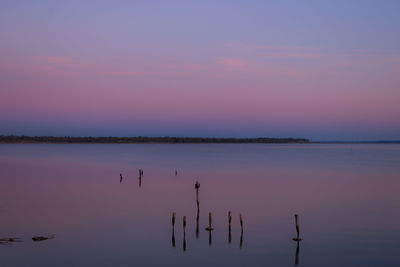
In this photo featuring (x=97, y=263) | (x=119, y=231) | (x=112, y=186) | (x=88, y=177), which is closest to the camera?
(x=97, y=263)

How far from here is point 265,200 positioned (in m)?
36.9

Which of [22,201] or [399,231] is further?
[22,201]

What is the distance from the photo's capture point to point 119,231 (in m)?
24.9

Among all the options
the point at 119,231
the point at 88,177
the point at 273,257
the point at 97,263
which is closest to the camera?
the point at 97,263

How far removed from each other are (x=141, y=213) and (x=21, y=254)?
37.7 feet

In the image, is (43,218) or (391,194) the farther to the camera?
(391,194)

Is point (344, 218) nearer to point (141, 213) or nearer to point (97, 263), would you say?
point (141, 213)

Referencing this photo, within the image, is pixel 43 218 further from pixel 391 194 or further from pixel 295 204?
pixel 391 194

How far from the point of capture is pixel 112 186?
4706 cm

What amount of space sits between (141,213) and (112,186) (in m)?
17.1

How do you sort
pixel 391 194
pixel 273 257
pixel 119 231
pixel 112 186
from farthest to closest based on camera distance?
1. pixel 112 186
2. pixel 391 194
3. pixel 119 231
4. pixel 273 257

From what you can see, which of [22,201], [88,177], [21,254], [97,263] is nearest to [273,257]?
[97,263]

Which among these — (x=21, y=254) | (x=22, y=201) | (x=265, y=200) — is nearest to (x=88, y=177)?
(x=22, y=201)

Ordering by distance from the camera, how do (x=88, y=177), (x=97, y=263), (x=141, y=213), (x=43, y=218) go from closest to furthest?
1. (x=97, y=263)
2. (x=43, y=218)
3. (x=141, y=213)
4. (x=88, y=177)
